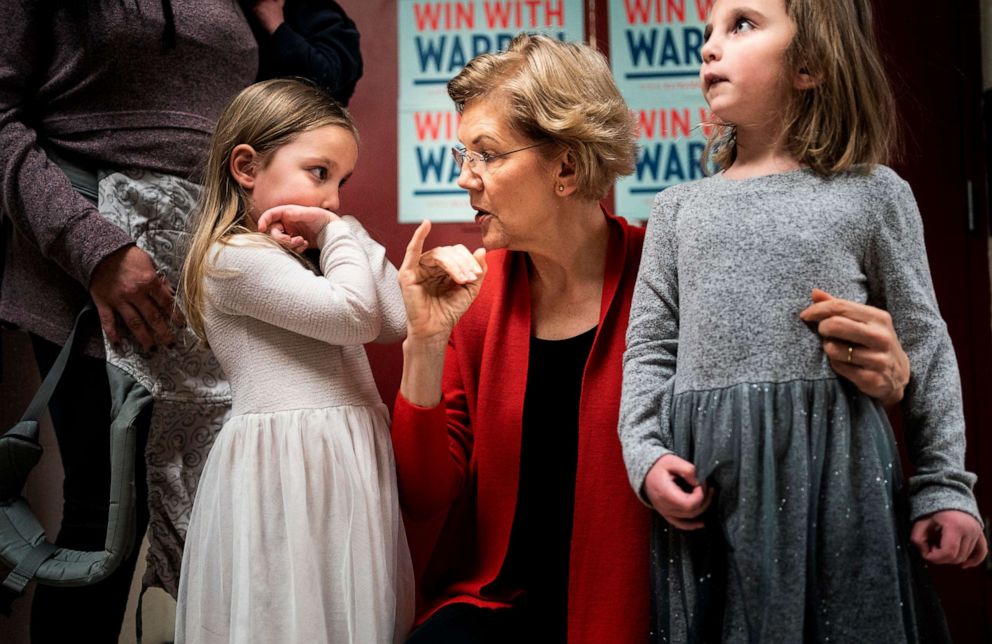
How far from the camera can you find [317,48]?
2104 millimetres

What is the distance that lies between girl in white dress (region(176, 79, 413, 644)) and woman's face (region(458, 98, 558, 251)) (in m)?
0.24

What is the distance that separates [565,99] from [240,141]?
631 mm

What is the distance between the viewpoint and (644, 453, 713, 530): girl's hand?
52.1 inches

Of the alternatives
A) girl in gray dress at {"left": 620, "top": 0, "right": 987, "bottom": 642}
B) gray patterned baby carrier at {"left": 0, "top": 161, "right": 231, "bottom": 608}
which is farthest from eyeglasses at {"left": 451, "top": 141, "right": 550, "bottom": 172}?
gray patterned baby carrier at {"left": 0, "top": 161, "right": 231, "bottom": 608}

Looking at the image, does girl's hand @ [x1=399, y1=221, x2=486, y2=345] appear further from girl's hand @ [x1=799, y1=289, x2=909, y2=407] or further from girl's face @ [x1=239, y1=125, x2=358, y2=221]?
girl's hand @ [x1=799, y1=289, x2=909, y2=407]

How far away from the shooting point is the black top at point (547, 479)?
1707 millimetres

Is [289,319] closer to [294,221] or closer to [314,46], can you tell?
[294,221]

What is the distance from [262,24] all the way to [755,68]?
1.16 m

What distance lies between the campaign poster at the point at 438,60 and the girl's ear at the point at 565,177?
0.54m

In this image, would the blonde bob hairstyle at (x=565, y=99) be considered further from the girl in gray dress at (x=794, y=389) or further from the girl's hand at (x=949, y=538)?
the girl's hand at (x=949, y=538)

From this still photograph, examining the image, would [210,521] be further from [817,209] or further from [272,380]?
[817,209]

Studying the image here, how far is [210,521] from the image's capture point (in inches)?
61.7

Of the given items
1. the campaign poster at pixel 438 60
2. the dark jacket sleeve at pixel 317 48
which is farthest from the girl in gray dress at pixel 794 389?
the dark jacket sleeve at pixel 317 48

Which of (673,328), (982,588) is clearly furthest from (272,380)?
(982,588)
